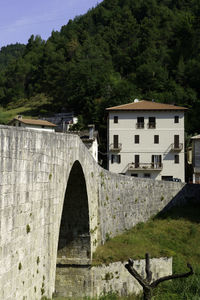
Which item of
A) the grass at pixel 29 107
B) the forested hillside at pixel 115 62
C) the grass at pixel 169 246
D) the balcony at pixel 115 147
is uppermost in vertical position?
the forested hillside at pixel 115 62

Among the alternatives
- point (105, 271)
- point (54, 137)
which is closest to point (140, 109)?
point (105, 271)

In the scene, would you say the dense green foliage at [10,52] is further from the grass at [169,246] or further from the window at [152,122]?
the grass at [169,246]

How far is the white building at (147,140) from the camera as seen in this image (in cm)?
4616

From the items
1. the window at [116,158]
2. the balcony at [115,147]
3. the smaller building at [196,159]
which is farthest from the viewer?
the smaller building at [196,159]

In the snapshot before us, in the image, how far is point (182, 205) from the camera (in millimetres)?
34438

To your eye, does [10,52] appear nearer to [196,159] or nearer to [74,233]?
[196,159]

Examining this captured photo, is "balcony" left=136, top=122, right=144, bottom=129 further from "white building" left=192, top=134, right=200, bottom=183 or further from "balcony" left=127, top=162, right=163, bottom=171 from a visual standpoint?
"white building" left=192, top=134, right=200, bottom=183

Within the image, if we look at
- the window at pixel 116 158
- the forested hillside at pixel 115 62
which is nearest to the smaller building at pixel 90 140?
the window at pixel 116 158

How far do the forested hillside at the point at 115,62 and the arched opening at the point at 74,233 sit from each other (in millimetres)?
40335

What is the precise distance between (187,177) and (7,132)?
152 feet

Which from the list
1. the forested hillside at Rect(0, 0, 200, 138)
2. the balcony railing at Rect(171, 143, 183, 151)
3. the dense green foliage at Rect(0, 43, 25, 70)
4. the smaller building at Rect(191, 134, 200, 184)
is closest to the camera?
the balcony railing at Rect(171, 143, 183, 151)

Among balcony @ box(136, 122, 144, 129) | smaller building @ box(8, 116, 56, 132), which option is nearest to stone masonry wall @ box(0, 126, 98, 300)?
balcony @ box(136, 122, 144, 129)

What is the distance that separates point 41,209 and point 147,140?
125 ft

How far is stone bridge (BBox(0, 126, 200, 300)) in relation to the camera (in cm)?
699
